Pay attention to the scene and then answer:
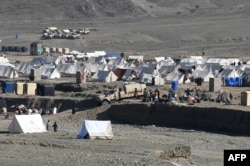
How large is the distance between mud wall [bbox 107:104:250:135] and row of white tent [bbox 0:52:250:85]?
373 inches

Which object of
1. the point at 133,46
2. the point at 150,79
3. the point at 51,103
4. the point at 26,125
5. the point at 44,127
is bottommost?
the point at 44,127

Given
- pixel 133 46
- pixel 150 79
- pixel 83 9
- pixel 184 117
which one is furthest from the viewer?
pixel 83 9

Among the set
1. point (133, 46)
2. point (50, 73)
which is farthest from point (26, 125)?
point (133, 46)

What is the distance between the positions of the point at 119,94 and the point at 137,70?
39.4 feet

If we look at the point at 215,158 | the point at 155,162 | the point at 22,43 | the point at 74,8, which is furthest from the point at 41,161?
the point at 74,8

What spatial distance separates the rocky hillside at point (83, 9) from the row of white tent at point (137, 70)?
204ft

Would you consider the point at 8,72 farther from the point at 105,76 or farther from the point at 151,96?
the point at 151,96

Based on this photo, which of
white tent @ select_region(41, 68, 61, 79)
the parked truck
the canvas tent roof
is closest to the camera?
the parked truck

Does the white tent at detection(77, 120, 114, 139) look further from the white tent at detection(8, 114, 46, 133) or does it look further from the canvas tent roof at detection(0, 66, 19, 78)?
the canvas tent roof at detection(0, 66, 19, 78)

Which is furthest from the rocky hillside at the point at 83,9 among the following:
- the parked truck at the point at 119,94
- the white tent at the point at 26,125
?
the white tent at the point at 26,125

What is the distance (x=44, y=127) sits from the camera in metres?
34.8

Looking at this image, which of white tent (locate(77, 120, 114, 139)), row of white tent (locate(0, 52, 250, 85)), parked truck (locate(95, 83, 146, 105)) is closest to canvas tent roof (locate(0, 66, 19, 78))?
row of white tent (locate(0, 52, 250, 85))

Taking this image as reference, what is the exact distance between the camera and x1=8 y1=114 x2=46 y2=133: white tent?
34094 mm

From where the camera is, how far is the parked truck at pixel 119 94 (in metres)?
40.8
